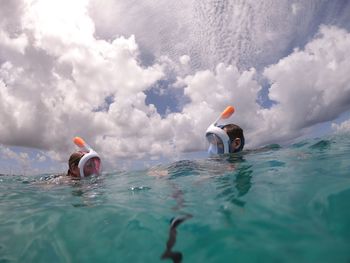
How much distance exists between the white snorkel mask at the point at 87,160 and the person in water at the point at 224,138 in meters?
3.71

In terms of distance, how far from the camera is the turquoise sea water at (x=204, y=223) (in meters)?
2.56

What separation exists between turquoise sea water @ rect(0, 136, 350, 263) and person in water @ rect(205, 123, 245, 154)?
1.65 metres

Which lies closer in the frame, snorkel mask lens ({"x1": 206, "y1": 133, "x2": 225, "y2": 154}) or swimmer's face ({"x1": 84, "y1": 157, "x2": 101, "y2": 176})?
snorkel mask lens ({"x1": 206, "y1": 133, "x2": 225, "y2": 154})

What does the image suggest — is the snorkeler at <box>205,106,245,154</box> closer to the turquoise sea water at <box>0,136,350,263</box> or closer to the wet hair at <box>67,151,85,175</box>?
the turquoise sea water at <box>0,136,350,263</box>

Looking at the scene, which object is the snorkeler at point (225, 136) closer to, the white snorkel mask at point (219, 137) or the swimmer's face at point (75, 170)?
the white snorkel mask at point (219, 137)

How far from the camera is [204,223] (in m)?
3.26

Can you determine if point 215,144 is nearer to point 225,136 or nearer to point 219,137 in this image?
point 219,137

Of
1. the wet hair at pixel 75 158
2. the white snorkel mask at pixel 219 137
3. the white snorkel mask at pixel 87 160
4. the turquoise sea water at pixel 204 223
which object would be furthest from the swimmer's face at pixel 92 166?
the white snorkel mask at pixel 219 137

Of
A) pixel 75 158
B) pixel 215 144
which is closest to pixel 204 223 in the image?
pixel 215 144

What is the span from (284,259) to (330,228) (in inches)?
33.1

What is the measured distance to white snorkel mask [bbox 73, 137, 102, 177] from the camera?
736 centimetres

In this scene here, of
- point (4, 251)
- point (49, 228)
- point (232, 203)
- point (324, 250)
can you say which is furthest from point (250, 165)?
point (4, 251)

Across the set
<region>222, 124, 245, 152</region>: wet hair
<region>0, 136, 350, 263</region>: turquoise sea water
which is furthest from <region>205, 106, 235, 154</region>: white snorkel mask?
<region>0, 136, 350, 263</region>: turquoise sea water

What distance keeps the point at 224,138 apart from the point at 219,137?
15 centimetres
